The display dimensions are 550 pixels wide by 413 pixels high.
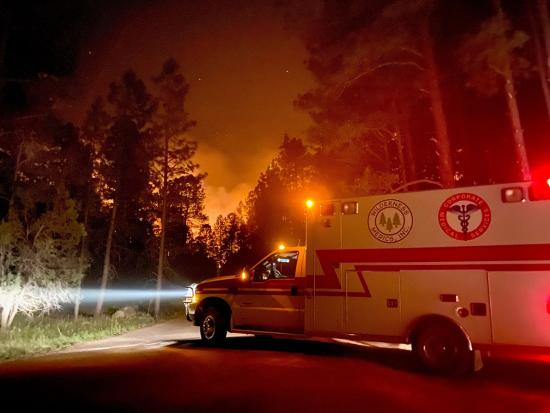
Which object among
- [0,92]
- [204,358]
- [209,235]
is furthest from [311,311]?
[209,235]

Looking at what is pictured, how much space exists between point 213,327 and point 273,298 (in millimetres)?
1784

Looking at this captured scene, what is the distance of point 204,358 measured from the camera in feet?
31.3

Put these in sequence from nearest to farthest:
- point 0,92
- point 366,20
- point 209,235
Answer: point 366,20 < point 0,92 < point 209,235

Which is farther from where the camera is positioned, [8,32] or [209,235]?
[209,235]

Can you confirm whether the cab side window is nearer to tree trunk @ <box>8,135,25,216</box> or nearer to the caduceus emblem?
the caduceus emblem

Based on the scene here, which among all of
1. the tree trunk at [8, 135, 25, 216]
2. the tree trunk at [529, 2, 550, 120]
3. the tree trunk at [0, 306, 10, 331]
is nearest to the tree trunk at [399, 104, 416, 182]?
the tree trunk at [529, 2, 550, 120]

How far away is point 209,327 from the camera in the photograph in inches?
450

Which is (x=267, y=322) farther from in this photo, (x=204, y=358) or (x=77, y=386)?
(x=77, y=386)

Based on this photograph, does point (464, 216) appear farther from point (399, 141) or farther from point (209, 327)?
point (399, 141)

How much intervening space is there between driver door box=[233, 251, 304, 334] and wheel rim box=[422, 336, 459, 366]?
8.77 feet

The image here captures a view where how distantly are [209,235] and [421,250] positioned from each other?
270ft

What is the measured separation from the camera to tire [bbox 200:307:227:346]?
1126 cm

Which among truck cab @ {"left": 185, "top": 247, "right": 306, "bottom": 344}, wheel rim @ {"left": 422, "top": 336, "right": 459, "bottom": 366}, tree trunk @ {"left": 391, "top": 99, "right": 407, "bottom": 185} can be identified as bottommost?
wheel rim @ {"left": 422, "top": 336, "right": 459, "bottom": 366}

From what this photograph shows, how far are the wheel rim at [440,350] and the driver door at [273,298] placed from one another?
105 inches
